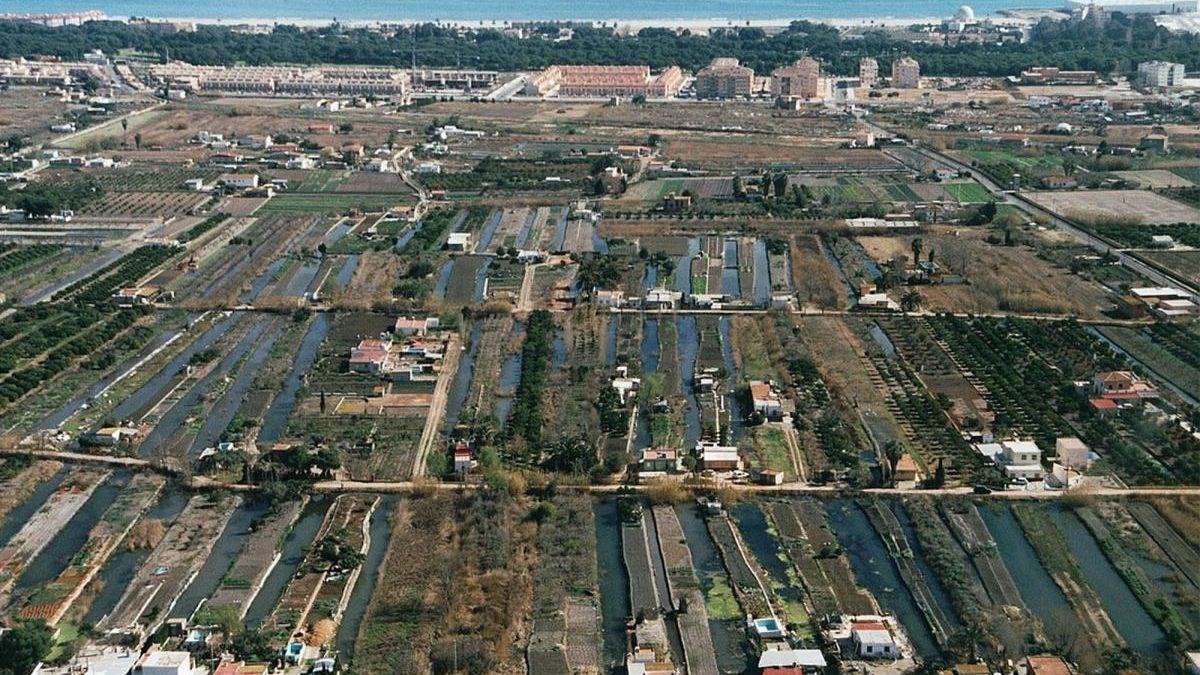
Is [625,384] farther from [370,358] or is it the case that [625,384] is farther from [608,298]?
[608,298]

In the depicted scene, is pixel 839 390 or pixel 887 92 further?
pixel 887 92

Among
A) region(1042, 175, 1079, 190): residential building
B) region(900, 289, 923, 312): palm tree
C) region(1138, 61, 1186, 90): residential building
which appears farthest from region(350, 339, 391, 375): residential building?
region(1138, 61, 1186, 90): residential building

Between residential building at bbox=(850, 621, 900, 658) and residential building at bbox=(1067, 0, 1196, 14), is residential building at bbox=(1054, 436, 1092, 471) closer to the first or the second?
residential building at bbox=(850, 621, 900, 658)

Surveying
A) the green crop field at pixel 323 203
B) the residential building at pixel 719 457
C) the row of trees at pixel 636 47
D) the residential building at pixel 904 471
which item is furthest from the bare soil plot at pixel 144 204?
the row of trees at pixel 636 47

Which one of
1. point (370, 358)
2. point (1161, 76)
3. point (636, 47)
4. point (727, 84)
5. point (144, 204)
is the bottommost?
point (370, 358)

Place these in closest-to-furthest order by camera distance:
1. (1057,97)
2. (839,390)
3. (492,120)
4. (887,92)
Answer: (839,390)
(492,120)
(1057,97)
(887,92)

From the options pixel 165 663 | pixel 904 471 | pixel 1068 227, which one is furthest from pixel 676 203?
pixel 165 663

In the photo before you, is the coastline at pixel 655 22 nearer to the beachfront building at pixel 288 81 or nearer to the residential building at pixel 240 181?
the beachfront building at pixel 288 81

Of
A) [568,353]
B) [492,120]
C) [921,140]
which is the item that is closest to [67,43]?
[492,120]

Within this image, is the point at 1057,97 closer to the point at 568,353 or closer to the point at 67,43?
the point at 568,353
